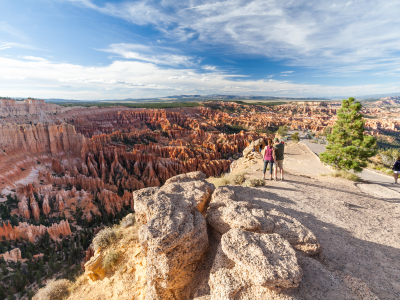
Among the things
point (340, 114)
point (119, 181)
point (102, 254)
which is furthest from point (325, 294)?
point (119, 181)

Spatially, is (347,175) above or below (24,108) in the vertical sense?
below

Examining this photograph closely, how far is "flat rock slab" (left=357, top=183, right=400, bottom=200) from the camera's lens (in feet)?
30.6

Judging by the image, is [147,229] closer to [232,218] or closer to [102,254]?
[232,218]

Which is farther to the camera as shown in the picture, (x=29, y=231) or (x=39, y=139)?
(x=39, y=139)

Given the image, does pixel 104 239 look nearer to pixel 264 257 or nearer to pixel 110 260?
pixel 110 260

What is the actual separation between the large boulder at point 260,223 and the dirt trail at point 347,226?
558mm

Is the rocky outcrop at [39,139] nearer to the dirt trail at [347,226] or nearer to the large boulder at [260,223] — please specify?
the large boulder at [260,223]

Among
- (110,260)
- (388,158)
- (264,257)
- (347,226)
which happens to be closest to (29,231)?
(110,260)

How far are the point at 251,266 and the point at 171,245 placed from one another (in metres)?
1.73

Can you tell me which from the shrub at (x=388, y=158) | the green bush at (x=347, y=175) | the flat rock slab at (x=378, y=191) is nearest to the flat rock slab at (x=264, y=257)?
the flat rock slab at (x=378, y=191)

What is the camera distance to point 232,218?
4.95 metres

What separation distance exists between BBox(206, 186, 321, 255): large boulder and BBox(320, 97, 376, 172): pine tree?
10.2 meters

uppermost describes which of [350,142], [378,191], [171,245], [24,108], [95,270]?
[24,108]

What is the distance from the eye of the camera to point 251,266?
351cm
